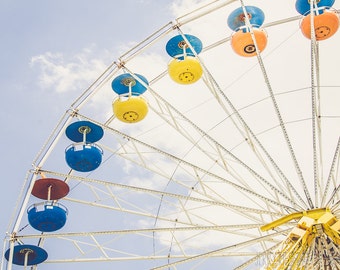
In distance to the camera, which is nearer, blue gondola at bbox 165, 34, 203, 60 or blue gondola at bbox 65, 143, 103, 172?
blue gondola at bbox 65, 143, 103, 172

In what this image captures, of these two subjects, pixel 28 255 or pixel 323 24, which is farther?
pixel 323 24

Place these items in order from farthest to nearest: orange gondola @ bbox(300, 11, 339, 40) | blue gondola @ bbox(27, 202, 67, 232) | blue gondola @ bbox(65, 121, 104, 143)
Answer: blue gondola @ bbox(65, 121, 104, 143)
orange gondola @ bbox(300, 11, 339, 40)
blue gondola @ bbox(27, 202, 67, 232)

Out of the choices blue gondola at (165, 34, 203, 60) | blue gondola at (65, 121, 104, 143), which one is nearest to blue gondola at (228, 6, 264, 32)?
blue gondola at (165, 34, 203, 60)

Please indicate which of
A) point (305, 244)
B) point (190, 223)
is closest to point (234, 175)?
point (190, 223)

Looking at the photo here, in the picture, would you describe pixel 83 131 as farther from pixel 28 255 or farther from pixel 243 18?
pixel 243 18

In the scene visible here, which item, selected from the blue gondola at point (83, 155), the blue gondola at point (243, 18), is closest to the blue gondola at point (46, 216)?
the blue gondola at point (83, 155)

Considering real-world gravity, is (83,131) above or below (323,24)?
below

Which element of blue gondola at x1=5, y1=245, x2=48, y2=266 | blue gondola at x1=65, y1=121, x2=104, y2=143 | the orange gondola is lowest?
blue gondola at x1=5, y1=245, x2=48, y2=266

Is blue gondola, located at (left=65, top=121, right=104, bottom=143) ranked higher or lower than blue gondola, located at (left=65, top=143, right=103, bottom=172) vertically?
higher

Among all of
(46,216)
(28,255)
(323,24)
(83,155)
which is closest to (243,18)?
(323,24)

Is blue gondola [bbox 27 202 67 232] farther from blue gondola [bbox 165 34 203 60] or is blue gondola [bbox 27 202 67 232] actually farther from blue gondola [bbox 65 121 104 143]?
blue gondola [bbox 165 34 203 60]

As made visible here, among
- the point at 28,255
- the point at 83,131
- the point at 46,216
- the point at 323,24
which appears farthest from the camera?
the point at 83,131

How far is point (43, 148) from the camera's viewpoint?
1231cm

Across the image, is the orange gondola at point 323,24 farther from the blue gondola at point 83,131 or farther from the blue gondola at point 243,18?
the blue gondola at point 83,131
